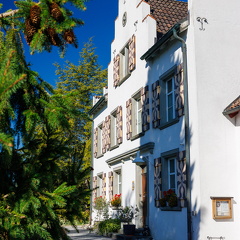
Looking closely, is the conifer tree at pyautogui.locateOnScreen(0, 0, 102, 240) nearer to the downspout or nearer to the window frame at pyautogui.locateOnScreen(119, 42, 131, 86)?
the downspout

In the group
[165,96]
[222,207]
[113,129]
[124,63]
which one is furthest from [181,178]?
[113,129]

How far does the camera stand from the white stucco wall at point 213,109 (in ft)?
32.7

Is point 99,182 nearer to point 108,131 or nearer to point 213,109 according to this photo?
point 108,131

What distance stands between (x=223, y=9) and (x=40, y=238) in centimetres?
953

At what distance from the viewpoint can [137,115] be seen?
15.3m

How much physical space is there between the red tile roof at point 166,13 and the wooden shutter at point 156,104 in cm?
249

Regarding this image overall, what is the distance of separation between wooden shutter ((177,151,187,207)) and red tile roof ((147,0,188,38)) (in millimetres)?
5512

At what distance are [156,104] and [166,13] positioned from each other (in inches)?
182

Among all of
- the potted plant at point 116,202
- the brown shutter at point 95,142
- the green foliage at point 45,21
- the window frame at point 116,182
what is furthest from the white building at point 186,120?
the green foliage at point 45,21

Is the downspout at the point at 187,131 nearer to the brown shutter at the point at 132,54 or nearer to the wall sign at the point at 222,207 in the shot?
the wall sign at the point at 222,207

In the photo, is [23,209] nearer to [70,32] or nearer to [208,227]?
[70,32]

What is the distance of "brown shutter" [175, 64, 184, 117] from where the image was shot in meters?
11.1

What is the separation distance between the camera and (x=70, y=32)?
12.7 feet

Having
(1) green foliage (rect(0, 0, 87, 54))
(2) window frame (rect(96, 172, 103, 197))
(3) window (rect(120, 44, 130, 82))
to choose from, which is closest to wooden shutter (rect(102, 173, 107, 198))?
(2) window frame (rect(96, 172, 103, 197))
